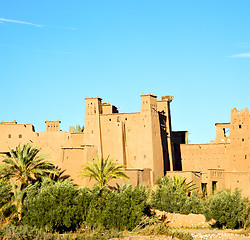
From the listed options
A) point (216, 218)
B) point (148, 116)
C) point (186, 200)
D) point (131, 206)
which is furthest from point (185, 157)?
point (131, 206)

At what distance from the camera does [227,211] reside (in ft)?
99.9

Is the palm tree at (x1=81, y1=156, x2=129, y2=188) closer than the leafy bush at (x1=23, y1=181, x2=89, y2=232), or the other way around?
the leafy bush at (x1=23, y1=181, x2=89, y2=232)

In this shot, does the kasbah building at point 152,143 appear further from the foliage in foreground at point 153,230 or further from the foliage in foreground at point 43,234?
the foliage in foreground at point 43,234

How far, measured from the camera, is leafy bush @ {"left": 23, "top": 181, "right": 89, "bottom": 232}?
25062mm

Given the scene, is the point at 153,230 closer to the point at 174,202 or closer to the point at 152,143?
the point at 174,202

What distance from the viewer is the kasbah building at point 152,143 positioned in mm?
42000

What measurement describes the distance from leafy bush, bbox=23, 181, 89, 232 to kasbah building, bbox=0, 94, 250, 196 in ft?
41.4

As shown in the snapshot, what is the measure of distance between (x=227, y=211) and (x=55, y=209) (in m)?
10.3

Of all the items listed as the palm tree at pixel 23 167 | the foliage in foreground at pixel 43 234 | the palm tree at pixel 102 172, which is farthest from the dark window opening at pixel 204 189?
the foliage in foreground at pixel 43 234

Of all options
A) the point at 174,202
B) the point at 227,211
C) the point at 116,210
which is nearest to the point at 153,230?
the point at 116,210

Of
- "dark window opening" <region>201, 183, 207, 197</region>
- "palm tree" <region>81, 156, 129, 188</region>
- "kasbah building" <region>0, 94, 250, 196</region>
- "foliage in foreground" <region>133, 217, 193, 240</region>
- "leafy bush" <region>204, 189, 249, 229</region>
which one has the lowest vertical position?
"foliage in foreground" <region>133, 217, 193, 240</region>

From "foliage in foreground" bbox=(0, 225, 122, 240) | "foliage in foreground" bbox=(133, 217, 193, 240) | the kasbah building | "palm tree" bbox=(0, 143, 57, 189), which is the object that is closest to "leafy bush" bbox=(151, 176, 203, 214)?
the kasbah building

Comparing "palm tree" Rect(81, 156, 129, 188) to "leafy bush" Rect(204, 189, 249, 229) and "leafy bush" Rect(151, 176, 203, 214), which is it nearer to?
"leafy bush" Rect(151, 176, 203, 214)

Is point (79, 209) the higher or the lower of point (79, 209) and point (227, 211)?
the higher
